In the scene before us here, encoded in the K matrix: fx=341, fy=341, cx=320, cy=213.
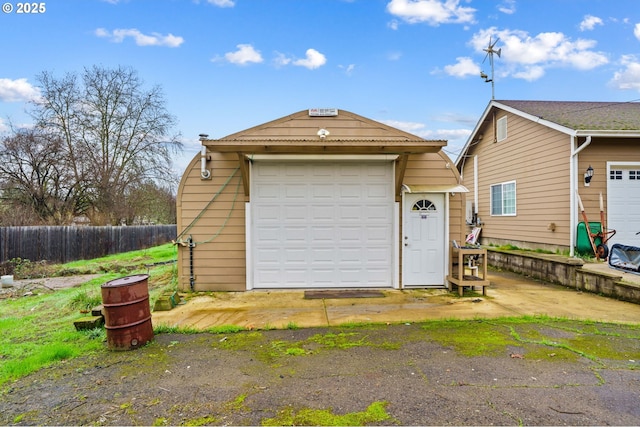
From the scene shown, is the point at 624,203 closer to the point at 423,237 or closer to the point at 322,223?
the point at 423,237

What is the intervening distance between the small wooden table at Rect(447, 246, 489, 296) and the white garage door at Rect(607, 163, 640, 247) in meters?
4.45

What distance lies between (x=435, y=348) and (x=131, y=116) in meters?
22.9

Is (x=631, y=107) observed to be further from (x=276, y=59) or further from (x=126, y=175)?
(x=126, y=175)

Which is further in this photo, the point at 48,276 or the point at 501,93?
the point at 501,93

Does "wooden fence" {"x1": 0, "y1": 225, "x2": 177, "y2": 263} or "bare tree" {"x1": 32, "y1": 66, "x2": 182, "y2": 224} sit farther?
"bare tree" {"x1": 32, "y1": 66, "x2": 182, "y2": 224}

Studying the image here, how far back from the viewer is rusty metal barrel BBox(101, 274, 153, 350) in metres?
3.82

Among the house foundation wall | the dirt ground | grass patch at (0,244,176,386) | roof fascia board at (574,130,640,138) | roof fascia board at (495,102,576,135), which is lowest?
grass patch at (0,244,176,386)

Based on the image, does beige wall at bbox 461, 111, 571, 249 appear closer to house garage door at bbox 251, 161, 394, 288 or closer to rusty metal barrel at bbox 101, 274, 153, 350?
house garage door at bbox 251, 161, 394, 288

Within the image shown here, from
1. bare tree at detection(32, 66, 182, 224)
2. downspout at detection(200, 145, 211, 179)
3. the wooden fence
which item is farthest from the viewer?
bare tree at detection(32, 66, 182, 224)

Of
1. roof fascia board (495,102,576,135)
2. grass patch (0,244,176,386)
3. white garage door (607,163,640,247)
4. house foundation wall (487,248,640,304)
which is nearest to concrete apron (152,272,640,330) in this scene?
house foundation wall (487,248,640,304)

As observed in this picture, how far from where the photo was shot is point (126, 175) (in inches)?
827

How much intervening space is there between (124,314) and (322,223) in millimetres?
3850

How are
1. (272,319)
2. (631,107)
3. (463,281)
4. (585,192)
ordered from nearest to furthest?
(272,319)
(463,281)
(585,192)
(631,107)

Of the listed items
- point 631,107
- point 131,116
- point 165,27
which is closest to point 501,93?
→ point 631,107
